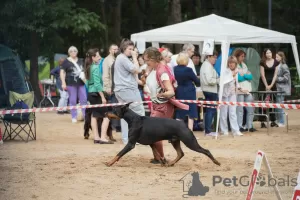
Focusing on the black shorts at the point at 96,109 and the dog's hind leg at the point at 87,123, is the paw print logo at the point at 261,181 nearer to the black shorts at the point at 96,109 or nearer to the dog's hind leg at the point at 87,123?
the black shorts at the point at 96,109

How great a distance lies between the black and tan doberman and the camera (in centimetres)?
1166

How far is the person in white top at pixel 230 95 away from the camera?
17141 millimetres

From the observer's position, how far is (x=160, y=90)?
12305mm

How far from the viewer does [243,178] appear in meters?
A: 10.9

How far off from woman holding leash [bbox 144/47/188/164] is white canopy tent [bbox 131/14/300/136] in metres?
4.55

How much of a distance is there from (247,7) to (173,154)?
24.9 metres

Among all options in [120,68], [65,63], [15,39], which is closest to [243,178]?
[120,68]

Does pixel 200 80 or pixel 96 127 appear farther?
pixel 200 80

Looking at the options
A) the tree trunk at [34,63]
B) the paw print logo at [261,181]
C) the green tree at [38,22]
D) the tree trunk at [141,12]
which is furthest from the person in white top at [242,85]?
the tree trunk at [141,12]

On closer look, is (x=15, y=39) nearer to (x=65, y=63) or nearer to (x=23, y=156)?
(x=65, y=63)

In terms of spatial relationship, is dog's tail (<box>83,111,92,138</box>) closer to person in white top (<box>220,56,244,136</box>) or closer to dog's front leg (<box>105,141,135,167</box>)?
person in white top (<box>220,56,244,136</box>)

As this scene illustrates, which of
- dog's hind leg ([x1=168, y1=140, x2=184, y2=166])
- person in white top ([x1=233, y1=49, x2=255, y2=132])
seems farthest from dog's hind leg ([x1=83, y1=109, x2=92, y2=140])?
dog's hind leg ([x1=168, y1=140, x2=184, y2=166])

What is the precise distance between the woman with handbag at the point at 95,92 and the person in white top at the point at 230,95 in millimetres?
2837

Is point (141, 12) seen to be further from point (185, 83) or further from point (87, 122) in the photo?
point (87, 122)
